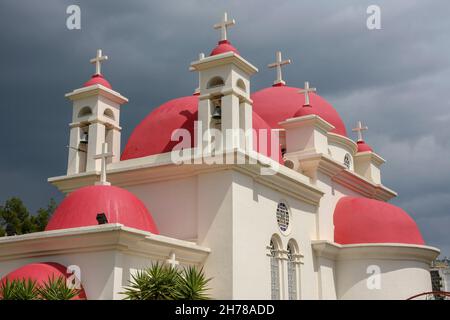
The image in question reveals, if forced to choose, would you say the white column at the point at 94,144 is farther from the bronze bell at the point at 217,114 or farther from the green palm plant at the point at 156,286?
the green palm plant at the point at 156,286

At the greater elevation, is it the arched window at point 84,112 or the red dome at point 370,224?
the arched window at point 84,112

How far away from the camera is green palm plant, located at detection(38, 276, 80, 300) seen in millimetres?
12609

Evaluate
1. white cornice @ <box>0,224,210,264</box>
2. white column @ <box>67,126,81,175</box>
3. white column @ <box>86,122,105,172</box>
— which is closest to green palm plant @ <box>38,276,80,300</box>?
white cornice @ <box>0,224,210,264</box>

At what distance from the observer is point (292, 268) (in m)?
18.7

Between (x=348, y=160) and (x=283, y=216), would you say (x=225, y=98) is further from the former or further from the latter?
(x=348, y=160)

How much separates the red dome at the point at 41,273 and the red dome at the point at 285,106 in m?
10.9

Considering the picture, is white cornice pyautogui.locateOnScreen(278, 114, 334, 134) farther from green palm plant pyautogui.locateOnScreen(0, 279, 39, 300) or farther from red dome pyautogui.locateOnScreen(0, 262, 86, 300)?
green palm plant pyautogui.locateOnScreen(0, 279, 39, 300)

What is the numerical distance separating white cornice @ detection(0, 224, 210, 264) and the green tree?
1894cm

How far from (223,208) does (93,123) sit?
19.1 feet

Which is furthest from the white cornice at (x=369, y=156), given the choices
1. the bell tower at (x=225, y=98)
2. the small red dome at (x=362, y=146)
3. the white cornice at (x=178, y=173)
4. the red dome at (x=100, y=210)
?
the red dome at (x=100, y=210)

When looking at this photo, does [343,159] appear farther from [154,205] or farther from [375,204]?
[154,205]

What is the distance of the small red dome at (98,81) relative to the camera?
1994cm

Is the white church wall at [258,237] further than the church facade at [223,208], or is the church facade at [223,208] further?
the white church wall at [258,237]

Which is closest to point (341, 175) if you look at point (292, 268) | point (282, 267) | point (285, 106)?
point (285, 106)
